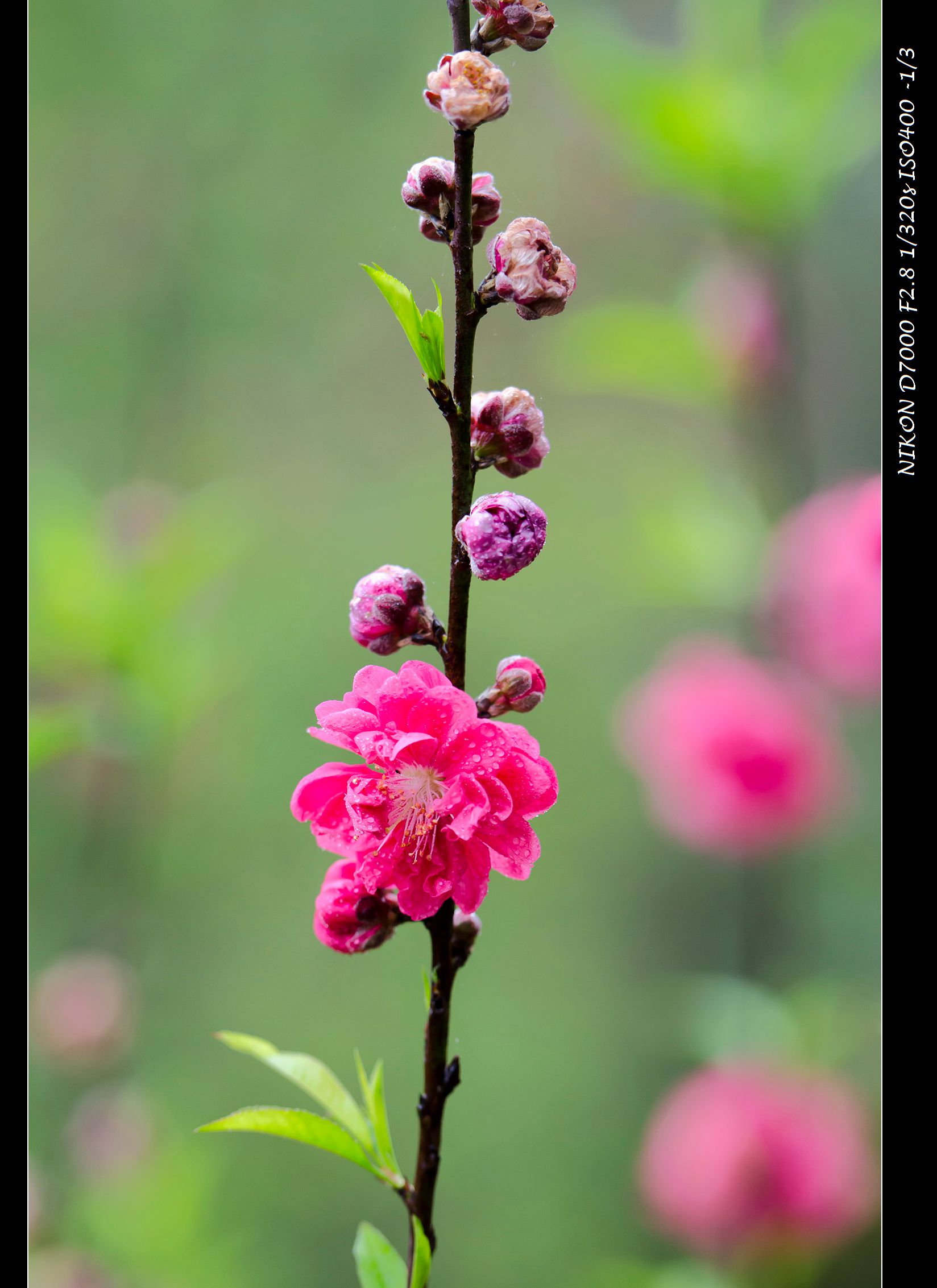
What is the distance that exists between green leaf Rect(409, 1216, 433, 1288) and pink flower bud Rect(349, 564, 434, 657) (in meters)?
0.24

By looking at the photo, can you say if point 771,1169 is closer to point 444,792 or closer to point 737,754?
point 737,754

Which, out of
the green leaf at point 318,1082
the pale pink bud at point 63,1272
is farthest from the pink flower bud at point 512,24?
the pale pink bud at point 63,1272

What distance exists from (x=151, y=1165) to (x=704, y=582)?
0.90 meters

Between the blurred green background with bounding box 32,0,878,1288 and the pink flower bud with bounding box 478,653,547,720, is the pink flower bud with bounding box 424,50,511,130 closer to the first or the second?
the pink flower bud with bounding box 478,653,547,720

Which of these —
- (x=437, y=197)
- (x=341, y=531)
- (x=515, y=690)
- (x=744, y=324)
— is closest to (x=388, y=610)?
(x=515, y=690)

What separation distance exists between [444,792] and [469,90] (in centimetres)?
27

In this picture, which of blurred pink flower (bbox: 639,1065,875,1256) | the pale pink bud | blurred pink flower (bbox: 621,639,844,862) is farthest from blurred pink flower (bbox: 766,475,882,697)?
the pale pink bud

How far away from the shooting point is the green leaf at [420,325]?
38 centimetres

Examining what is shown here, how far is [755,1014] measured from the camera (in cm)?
100

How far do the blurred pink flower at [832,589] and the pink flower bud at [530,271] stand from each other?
454 millimetres

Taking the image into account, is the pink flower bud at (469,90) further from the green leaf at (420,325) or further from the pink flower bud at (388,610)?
the pink flower bud at (388,610)

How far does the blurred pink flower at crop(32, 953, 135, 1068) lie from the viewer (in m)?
1.06

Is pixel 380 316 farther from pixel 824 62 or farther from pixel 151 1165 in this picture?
pixel 151 1165
